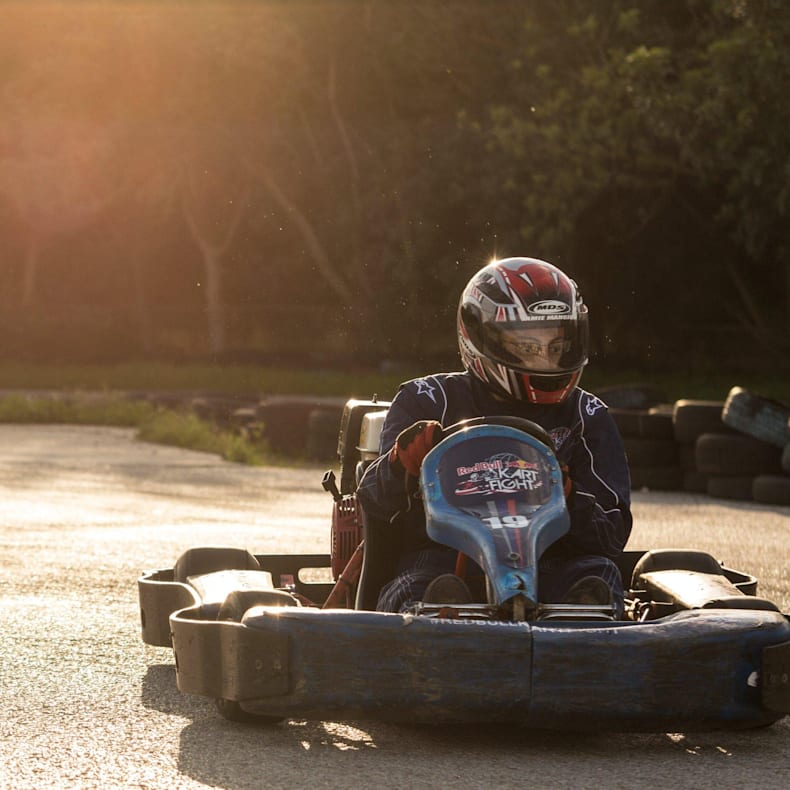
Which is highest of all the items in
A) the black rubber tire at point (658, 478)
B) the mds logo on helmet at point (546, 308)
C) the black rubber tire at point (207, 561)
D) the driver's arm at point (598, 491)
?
the mds logo on helmet at point (546, 308)

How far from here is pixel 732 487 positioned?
12891mm

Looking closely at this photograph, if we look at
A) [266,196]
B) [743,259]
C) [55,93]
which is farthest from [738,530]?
[55,93]

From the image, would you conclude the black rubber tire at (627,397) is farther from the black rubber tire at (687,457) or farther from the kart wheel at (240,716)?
the kart wheel at (240,716)

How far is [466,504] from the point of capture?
14.3 ft

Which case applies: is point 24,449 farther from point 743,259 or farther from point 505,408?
point 743,259

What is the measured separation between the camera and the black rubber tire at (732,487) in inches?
505

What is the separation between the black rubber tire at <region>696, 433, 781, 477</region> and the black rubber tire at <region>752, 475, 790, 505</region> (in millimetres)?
219

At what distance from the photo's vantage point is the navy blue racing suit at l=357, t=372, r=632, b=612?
15.2ft

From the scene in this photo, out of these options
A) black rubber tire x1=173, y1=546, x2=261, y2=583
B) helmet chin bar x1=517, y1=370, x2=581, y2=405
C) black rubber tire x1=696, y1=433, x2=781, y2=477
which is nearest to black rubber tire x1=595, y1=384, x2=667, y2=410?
black rubber tire x1=696, y1=433, x2=781, y2=477

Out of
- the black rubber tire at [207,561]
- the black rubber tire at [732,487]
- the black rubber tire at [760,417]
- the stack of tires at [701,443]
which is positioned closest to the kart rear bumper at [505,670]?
the black rubber tire at [207,561]

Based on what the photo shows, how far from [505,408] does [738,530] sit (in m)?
5.96

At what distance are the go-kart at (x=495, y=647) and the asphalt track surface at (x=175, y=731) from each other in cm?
12

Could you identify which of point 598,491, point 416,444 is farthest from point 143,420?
point 416,444

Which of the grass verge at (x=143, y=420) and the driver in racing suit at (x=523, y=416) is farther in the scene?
the grass verge at (x=143, y=420)
